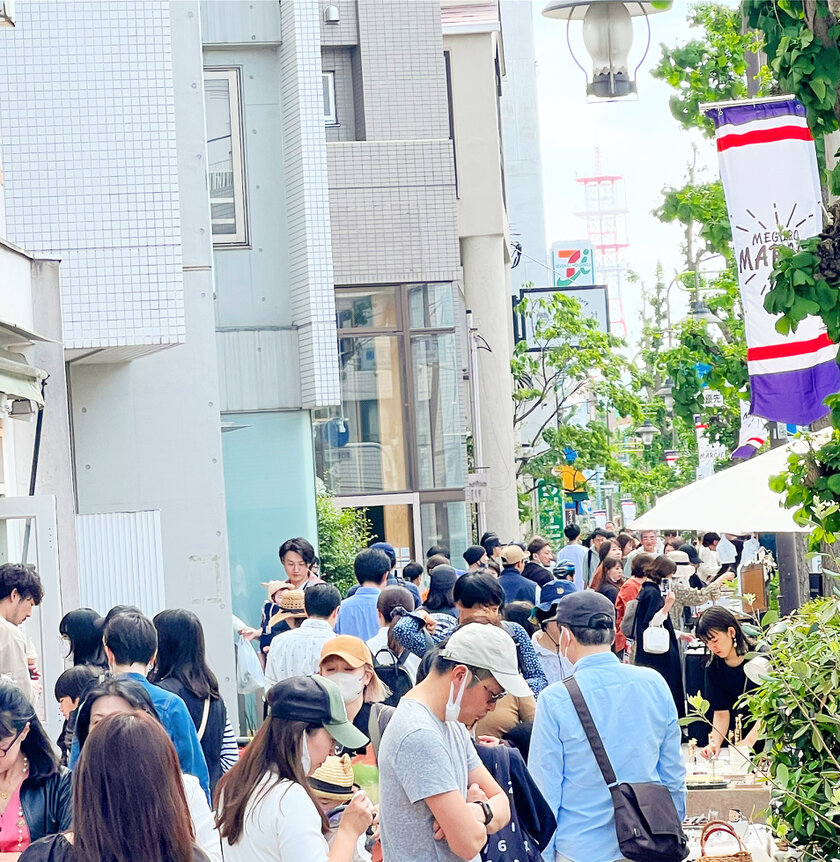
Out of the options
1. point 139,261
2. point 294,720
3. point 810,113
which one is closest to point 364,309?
point 139,261

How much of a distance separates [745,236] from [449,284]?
521 inches

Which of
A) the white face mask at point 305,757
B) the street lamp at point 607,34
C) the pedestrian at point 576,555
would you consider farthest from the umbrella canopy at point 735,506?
the pedestrian at point 576,555

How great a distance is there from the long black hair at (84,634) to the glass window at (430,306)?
1464 cm

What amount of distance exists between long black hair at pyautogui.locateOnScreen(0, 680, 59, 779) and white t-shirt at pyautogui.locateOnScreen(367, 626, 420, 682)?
130 inches

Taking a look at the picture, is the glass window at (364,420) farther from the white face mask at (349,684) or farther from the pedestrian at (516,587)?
the white face mask at (349,684)

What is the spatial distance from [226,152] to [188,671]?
11.0m

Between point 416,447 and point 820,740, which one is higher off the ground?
point 416,447

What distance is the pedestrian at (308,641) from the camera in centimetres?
805

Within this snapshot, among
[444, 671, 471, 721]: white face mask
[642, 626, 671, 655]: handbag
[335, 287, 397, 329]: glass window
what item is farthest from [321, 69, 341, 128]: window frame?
[444, 671, 471, 721]: white face mask

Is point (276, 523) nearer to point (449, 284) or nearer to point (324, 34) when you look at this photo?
point (449, 284)

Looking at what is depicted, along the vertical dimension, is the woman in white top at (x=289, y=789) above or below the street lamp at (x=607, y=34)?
below

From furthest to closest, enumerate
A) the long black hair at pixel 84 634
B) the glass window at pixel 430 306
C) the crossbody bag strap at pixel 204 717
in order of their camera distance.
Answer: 1. the glass window at pixel 430 306
2. the long black hair at pixel 84 634
3. the crossbody bag strap at pixel 204 717

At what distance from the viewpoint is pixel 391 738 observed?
4711 mm

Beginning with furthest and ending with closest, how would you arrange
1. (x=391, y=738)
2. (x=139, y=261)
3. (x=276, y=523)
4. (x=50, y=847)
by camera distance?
(x=276, y=523) < (x=139, y=261) < (x=391, y=738) < (x=50, y=847)
